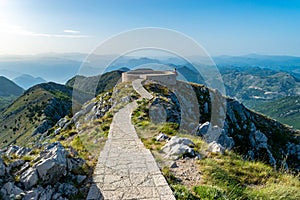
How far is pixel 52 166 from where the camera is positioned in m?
8.12

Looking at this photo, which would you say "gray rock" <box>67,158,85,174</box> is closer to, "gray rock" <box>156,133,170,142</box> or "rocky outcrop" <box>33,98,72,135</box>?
"gray rock" <box>156,133,170,142</box>

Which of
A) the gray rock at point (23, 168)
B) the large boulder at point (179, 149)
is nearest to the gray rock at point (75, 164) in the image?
the gray rock at point (23, 168)

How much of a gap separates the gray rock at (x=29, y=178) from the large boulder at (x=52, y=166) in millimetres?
155

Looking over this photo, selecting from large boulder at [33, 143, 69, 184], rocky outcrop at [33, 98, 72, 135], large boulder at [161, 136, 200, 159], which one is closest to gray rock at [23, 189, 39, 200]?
large boulder at [33, 143, 69, 184]

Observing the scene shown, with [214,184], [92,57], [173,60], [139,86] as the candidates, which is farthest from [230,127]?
[214,184]

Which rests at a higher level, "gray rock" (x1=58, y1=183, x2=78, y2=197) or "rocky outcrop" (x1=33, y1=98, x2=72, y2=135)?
"gray rock" (x1=58, y1=183, x2=78, y2=197)

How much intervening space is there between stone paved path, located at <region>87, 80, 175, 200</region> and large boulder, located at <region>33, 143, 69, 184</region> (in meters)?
1.16

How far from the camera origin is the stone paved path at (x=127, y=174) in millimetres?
7902

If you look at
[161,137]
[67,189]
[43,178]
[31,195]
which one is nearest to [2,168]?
[43,178]

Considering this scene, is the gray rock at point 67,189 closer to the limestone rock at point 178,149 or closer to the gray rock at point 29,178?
the gray rock at point 29,178

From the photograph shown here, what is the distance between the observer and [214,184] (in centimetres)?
864

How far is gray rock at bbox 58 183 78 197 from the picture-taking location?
789 centimetres

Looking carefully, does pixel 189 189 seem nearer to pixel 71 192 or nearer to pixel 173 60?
pixel 71 192

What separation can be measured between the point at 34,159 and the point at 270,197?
24.6 feet
